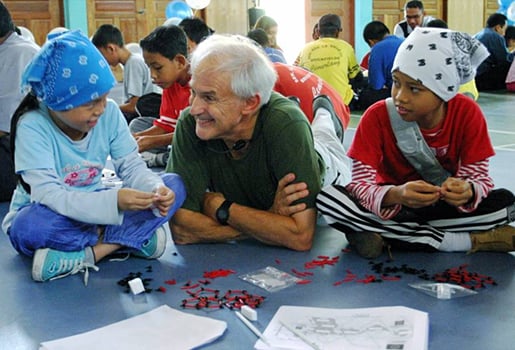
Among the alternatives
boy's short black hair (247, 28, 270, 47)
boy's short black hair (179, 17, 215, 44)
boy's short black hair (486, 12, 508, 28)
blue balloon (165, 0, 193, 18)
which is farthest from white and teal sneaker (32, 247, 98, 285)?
blue balloon (165, 0, 193, 18)

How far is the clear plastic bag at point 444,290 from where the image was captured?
79.7 inches

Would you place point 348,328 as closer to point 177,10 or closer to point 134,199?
point 134,199

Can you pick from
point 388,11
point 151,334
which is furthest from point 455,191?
point 388,11

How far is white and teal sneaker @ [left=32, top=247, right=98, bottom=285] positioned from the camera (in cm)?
228

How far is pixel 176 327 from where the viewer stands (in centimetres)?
182

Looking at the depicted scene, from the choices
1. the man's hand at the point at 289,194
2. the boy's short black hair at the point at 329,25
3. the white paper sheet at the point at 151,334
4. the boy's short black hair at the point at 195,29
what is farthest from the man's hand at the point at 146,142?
the boy's short black hair at the point at 329,25

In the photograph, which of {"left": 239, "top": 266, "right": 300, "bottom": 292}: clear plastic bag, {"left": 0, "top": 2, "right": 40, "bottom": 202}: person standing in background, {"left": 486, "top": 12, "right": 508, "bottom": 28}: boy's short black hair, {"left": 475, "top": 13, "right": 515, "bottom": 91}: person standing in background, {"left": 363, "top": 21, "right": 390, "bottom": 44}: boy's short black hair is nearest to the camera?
{"left": 239, "top": 266, "right": 300, "bottom": 292}: clear plastic bag

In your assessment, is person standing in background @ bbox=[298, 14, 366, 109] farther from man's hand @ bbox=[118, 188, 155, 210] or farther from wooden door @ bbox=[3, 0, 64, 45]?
wooden door @ bbox=[3, 0, 64, 45]

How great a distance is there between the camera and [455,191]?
7.40 feet

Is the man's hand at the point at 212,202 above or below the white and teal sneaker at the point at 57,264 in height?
above

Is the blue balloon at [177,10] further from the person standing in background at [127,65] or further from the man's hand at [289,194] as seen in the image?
the man's hand at [289,194]

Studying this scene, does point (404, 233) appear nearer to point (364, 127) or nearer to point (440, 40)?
point (364, 127)

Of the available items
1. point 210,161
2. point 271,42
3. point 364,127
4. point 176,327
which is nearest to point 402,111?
point 364,127

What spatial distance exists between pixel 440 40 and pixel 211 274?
109 centimetres
